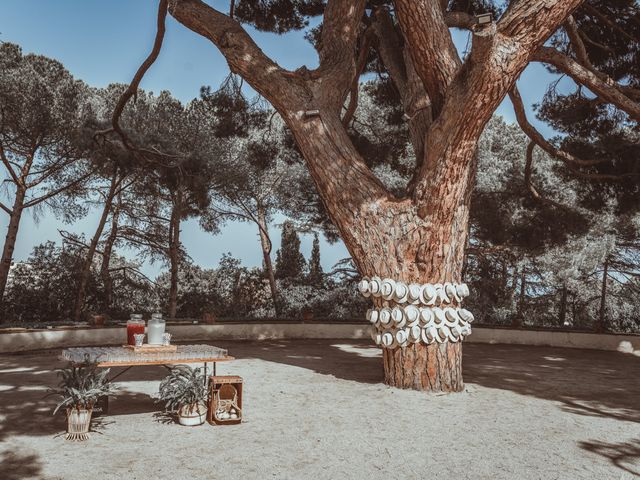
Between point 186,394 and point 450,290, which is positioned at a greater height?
point 450,290

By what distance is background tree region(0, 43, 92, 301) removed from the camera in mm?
11070

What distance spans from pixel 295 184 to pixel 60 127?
21.6 ft

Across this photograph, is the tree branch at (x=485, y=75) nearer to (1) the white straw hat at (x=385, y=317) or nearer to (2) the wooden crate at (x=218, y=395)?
(1) the white straw hat at (x=385, y=317)

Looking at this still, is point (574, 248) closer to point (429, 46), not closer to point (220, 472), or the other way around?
point (429, 46)

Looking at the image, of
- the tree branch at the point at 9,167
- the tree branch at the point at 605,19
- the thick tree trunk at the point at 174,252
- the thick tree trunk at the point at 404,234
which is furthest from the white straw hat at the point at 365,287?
the tree branch at the point at 9,167

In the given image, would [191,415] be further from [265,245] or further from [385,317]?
[265,245]

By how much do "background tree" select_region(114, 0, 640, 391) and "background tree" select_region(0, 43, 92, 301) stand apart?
5494 mm

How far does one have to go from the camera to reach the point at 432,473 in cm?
340

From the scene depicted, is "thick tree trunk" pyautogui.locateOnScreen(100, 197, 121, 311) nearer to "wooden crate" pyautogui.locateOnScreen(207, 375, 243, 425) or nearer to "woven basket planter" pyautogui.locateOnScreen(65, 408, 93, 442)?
"wooden crate" pyautogui.locateOnScreen(207, 375, 243, 425)

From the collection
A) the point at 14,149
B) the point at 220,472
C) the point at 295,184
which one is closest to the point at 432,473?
the point at 220,472

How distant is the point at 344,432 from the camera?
4328 mm

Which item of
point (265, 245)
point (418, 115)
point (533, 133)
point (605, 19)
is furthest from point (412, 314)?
point (265, 245)

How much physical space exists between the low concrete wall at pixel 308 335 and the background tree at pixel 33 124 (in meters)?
2.28

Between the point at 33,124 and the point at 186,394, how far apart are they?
359 inches
